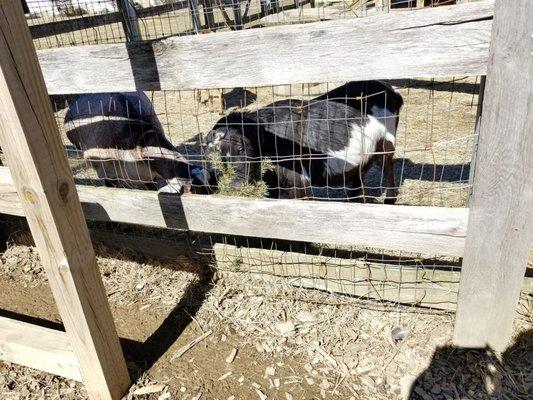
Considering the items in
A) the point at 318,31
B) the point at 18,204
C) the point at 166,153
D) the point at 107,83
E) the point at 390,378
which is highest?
the point at 318,31

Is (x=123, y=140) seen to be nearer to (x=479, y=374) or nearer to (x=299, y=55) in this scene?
(x=299, y=55)

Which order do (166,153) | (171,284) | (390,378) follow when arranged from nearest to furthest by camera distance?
(390,378), (171,284), (166,153)

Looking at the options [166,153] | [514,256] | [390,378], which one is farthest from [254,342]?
[166,153]

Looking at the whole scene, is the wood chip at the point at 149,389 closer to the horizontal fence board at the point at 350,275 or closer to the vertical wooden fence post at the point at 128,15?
the horizontal fence board at the point at 350,275

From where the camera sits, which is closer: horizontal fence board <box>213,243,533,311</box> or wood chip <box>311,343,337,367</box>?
wood chip <box>311,343,337,367</box>

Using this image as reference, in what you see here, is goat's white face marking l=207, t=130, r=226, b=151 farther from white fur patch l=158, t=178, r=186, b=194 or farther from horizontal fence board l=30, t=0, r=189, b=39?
horizontal fence board l=30, t=0, r=189, b=39

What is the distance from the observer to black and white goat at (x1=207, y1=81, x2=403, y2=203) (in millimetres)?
3268

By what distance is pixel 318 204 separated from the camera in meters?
2.47

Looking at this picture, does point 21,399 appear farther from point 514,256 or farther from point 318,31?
point 514,256

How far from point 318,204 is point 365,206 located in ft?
0.89

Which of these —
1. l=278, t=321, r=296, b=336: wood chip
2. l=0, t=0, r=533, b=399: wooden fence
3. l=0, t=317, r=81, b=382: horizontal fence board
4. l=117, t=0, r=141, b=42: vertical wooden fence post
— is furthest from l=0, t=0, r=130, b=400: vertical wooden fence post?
l=117, t=0, r=141, b=42: vertical wooden fence post

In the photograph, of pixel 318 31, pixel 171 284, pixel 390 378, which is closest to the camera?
pixel 318 31

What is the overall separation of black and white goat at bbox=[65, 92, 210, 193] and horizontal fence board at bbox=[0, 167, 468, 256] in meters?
0.99

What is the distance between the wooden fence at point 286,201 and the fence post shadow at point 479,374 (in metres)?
0.10
